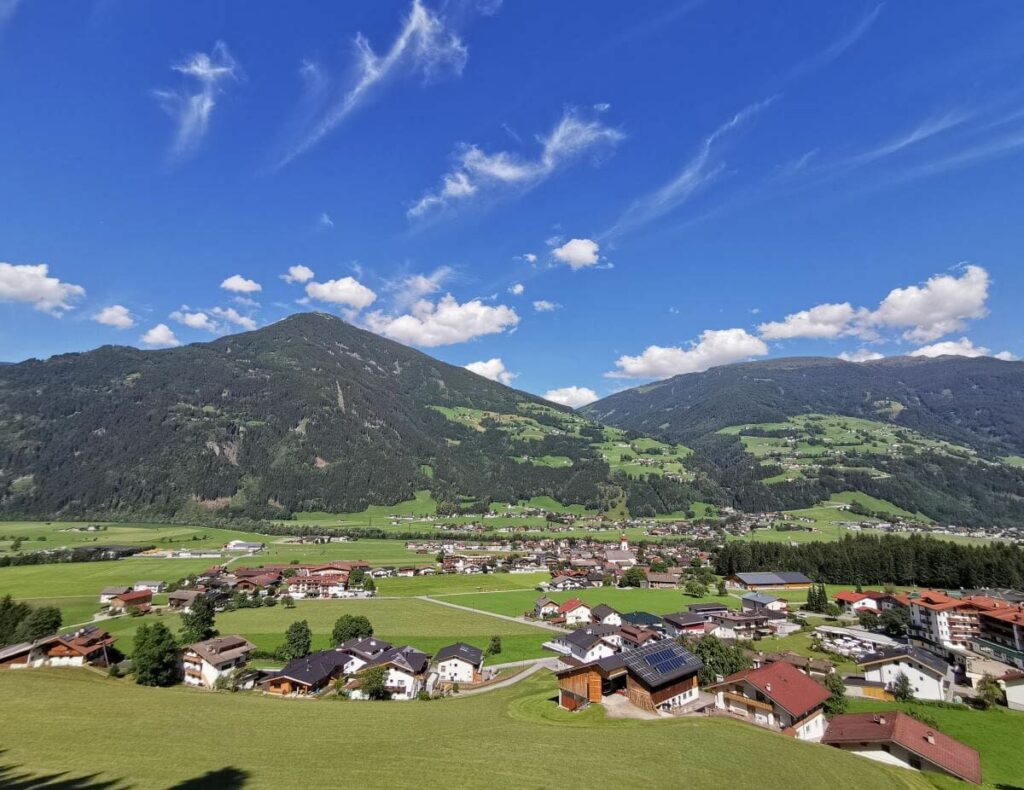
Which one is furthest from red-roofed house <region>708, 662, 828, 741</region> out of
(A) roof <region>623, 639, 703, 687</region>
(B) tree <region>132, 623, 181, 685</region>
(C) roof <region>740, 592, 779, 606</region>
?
(B) tree <region>132, 623, 181, 685</region>

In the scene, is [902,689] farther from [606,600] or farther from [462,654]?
[606,600]

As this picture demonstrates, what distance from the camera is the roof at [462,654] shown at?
4697 centimetres

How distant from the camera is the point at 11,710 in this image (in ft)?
89.7

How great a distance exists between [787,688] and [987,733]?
1275 centimetres

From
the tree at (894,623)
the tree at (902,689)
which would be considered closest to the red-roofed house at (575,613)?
the tree at (902,689)

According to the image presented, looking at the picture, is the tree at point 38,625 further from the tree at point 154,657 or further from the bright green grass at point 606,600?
the bright green grass at point 606,600

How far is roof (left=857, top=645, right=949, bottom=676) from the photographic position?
4244 centimetres

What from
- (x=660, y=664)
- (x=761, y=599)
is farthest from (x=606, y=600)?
(x=660, y=664)

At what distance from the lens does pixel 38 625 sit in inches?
2110

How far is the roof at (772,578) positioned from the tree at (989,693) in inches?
2162

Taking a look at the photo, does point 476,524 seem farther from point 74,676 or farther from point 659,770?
point 659,770

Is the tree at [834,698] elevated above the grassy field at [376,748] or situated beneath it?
situated beneath

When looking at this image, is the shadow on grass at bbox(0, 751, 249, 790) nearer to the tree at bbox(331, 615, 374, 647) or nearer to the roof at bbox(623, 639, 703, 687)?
the roof at bbox(623, 639, 703, 687)

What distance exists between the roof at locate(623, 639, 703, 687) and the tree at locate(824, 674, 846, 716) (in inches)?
320
